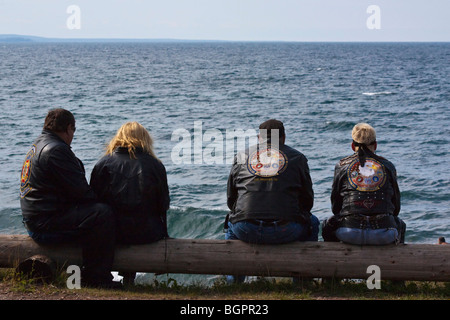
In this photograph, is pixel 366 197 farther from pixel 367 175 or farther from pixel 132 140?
pixel 132 140

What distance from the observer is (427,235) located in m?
11.7

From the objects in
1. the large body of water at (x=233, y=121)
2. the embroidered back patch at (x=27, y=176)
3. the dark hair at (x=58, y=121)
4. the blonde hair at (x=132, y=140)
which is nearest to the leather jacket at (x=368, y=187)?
the blonde hair at (x=132, y=140)

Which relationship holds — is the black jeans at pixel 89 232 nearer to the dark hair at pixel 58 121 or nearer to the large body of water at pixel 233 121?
the dark hair at pixel 58 121

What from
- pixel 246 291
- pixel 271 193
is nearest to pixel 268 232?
pixel 271 193

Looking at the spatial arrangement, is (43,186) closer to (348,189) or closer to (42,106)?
(348,189)

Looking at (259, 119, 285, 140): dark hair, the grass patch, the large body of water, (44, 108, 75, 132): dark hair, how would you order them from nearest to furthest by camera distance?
the grass patch
(44, 108, 75, 132): dark hair
(259, 119, 285, 140): dark hair
the large body of water

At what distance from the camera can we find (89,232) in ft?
17.3

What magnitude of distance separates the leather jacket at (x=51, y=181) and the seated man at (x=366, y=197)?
7.81 feet

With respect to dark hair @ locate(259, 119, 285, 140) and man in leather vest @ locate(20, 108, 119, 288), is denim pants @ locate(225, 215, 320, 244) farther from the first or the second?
man in leather vest @ locate(20, 108, 119, 288)

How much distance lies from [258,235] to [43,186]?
2014 mm

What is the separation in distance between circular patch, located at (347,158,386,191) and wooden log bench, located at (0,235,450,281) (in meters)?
0.57

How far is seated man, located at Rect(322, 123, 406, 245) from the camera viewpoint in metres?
5.38

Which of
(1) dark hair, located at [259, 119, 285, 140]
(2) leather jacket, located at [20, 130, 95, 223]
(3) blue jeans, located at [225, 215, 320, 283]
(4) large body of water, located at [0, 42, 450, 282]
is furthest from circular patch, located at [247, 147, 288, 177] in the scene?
(4) large body of water, located at [0, 42, 450, 282]

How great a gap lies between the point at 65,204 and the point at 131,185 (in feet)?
2.04
